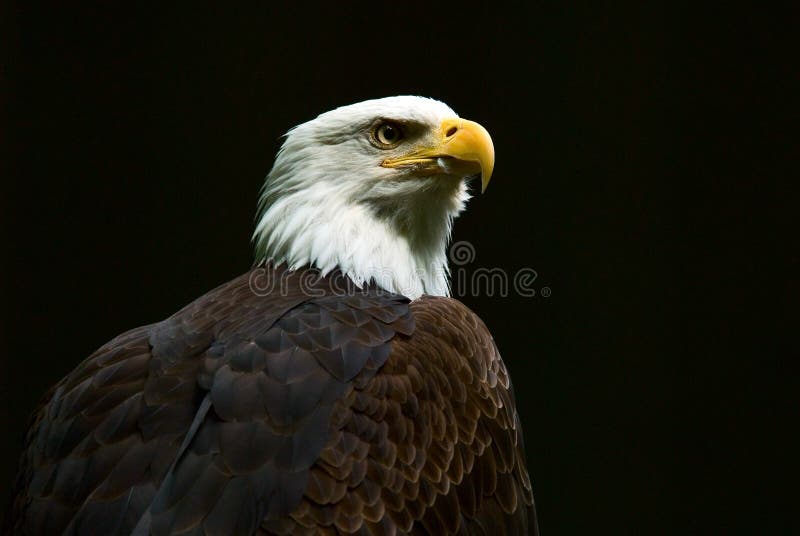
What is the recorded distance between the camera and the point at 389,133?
3131 mm

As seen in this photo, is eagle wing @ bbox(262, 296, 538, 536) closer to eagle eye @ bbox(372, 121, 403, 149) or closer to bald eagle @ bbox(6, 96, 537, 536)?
bald eagle @ bbox(6, 96, 537, 536)

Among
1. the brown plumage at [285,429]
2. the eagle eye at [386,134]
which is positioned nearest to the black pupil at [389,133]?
the eagle eye at [386,134]

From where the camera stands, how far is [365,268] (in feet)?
10.1

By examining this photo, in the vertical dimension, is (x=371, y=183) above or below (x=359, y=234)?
above

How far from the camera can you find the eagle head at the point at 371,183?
3.08m

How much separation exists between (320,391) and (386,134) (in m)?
1.01

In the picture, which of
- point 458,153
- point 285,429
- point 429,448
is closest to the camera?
point 285,429

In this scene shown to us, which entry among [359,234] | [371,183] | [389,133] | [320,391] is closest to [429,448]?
[320,391]

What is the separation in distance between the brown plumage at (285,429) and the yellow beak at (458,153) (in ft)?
1.43

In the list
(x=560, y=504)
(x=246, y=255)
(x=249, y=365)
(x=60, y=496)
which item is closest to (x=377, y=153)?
(x=249, y=365)

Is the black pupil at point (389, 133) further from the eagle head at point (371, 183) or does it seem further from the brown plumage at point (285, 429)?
the brown plumage at point (285, 429)

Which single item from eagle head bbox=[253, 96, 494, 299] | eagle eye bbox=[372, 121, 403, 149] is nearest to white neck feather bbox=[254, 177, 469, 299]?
eagle head bbox=[253, 96, 494, 299]

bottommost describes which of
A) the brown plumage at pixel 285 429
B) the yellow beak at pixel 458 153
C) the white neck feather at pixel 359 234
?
the brown plumage at pixel 285 429

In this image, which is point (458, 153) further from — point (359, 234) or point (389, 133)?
point (359, 234)
